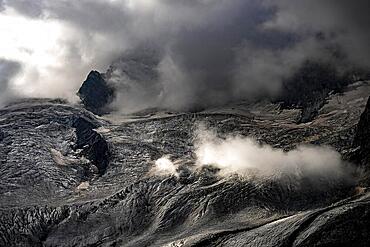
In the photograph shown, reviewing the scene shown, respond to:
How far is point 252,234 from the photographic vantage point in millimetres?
195750

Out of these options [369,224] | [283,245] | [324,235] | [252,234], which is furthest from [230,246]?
[369,224]

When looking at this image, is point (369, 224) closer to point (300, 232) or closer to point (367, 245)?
point (367, 245)

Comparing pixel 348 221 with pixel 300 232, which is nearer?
pixel 348 221

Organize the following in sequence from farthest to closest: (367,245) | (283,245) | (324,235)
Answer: (283,245) → (324,235) → (367,245)

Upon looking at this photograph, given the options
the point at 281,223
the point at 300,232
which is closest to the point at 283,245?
the point at 300,232

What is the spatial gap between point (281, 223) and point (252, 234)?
1098 cm

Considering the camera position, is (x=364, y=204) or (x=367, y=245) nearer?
(x=367, y=245)

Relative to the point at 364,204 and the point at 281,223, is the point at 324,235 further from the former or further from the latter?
the point at 281,223

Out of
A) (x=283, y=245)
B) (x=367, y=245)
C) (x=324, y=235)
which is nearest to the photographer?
(x=367, y=245)

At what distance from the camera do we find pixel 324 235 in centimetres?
16188

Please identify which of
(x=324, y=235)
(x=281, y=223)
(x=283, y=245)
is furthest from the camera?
(x=281, y=223)

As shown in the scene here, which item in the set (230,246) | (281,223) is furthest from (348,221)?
(230,246)

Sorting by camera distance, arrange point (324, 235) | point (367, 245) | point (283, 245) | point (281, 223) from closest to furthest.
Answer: point (367, 245) → point (324, 235) → point (283, 245) → point (281, 223)

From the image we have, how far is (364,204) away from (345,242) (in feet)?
41.7
